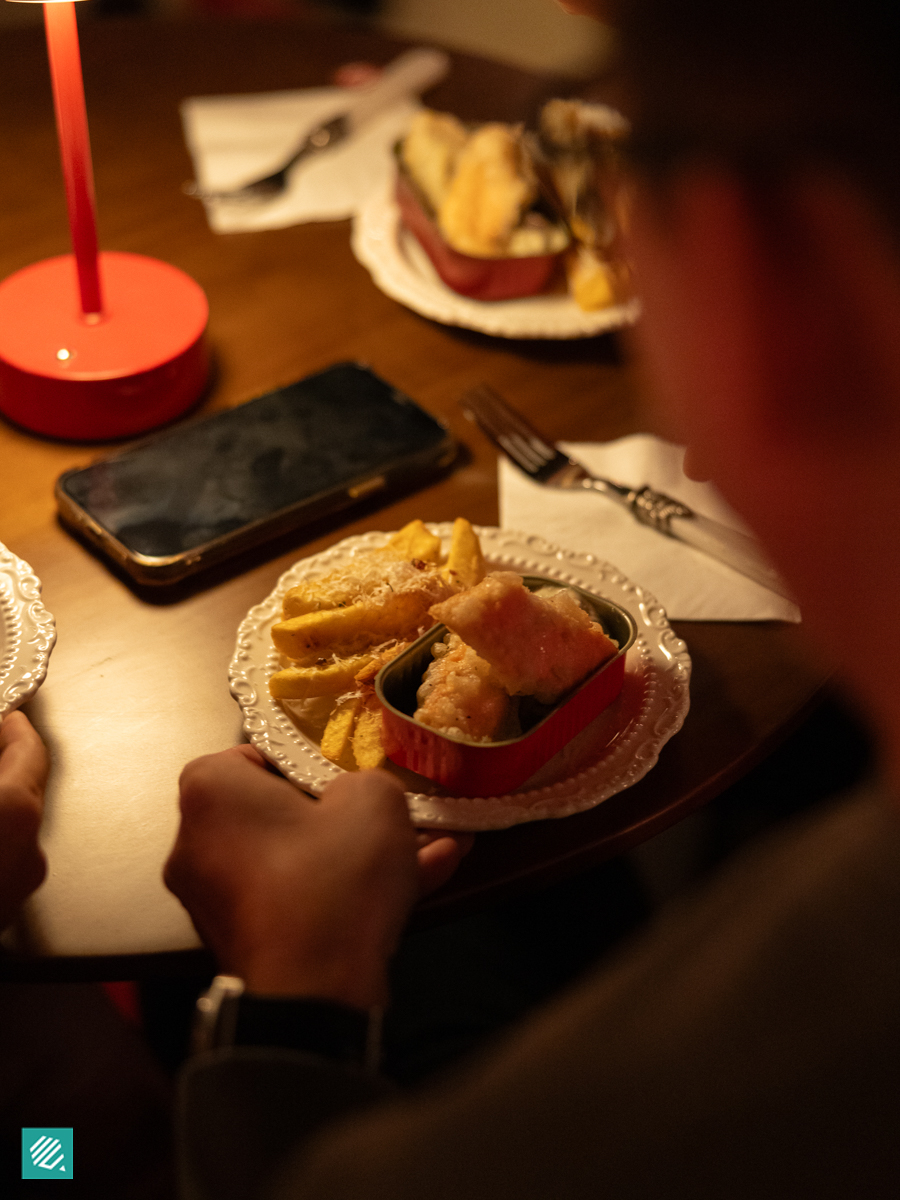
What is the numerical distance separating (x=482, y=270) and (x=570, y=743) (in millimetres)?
825

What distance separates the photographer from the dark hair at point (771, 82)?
374 mm

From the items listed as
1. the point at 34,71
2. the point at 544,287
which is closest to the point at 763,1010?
the point at 544,287

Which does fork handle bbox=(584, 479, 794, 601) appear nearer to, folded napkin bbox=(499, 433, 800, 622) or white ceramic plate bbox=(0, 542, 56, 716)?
folded napkin bbox=(499, 433, 800, 622)

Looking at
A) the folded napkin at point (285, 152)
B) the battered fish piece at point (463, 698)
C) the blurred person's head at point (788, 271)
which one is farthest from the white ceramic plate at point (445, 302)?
the blurred person's head at point (788, 271)

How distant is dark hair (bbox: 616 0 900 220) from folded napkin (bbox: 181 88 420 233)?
135 cm

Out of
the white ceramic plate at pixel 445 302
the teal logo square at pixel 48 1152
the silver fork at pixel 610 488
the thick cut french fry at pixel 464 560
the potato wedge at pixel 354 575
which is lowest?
the teal logo square at pixel 48 1152

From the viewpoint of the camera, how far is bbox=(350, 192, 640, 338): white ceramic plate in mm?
1450

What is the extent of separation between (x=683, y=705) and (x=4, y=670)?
576 mm

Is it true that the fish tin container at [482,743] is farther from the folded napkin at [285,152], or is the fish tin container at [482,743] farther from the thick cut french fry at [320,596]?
the folded napkin at [285,152]

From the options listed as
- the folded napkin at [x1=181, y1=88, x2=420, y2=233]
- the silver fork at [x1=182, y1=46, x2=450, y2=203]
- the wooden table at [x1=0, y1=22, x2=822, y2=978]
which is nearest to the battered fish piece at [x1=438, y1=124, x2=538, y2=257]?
the wooden table at [x1=0, y1=22, x2=822, y2=978]

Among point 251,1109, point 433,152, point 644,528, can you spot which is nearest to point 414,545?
point 644,528

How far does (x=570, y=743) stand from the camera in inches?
35.1

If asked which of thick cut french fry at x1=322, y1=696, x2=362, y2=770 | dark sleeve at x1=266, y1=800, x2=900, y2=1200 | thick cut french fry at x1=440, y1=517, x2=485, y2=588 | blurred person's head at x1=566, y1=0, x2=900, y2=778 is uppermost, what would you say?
blurred person's head at x1=566, y1=0, x2=900, y2=778

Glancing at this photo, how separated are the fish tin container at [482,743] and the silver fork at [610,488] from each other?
275 millimetres
